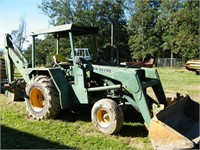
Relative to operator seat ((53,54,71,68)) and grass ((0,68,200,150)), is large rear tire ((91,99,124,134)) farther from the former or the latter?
operator seat ((53,54,71,68))

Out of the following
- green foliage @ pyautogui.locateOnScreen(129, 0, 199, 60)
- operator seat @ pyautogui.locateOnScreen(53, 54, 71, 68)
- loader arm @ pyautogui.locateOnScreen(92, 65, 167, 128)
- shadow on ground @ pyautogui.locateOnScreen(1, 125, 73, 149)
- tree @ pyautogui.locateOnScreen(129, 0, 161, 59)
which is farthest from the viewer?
tree @ pyautogui.locateOnScreen(129, 0, 161, 59)

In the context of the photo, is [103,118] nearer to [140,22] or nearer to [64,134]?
[64,134]

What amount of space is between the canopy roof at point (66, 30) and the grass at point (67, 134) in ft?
6.37

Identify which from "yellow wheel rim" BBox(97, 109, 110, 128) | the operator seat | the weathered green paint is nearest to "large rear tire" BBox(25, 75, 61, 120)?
the weathered green paint

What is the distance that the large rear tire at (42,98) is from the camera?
629cm

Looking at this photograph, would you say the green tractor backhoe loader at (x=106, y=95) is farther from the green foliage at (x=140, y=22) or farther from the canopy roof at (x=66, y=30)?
the green foliage at (x=140, y=22)

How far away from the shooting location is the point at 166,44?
128 feet

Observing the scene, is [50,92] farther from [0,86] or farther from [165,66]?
[165,66]

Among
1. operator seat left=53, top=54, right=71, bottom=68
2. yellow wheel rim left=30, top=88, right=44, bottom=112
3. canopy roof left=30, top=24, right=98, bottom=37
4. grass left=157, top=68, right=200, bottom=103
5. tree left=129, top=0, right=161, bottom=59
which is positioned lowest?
grass left=157, top=68, right=200, bottom=103

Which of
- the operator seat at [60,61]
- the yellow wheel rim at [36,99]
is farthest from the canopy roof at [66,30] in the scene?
the yellow wheel rim at [36,99]

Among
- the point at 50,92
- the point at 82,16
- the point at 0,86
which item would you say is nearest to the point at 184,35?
the point at 82,16

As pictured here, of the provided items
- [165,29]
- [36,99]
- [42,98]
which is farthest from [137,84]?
[165,29]

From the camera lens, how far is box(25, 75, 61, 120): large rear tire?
6.29 metres

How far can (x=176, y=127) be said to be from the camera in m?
5.21
